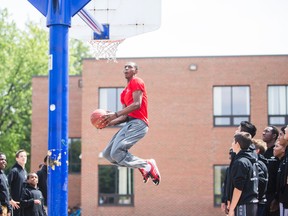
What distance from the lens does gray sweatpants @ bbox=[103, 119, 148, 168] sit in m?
8.11

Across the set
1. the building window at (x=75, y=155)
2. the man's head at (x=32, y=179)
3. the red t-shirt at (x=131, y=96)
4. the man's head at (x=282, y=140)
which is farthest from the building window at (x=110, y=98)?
the red t-shirt at (x=131, y=96)

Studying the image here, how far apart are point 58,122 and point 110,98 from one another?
2854cm

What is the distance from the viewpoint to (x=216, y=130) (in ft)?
115

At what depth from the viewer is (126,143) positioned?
8.12 meters

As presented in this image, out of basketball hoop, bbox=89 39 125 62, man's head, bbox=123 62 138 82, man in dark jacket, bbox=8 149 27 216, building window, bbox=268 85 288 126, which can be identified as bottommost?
man in dark jacket, bbox=8 149 27 216

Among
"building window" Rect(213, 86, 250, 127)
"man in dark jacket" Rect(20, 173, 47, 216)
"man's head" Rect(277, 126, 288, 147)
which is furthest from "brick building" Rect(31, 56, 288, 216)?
"man's head" Rect(277, 126, 288, 147)

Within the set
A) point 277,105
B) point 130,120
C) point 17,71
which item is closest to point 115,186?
point 277,105

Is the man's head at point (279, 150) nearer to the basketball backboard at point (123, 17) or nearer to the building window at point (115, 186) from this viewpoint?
the basketball backboard at point (123, 17)

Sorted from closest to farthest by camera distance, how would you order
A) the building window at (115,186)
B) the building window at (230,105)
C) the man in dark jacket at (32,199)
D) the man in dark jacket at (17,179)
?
the man in dark jacket at (32,199) < the man in dark jacket at (17,179) < the building window at (230,105) < the building window at (115,186)

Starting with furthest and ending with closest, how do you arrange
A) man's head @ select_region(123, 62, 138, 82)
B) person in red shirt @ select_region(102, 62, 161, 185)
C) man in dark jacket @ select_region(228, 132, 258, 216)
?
man in dark jacket @ select_region(228, 132, 258, 216) < man's head @ select_region(123, 62, 138, 82) < person in red shirt @ select_region(102, 62, 161, 185)

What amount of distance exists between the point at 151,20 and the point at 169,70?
87.5 ft

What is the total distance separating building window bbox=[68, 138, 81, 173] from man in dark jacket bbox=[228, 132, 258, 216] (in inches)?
1187

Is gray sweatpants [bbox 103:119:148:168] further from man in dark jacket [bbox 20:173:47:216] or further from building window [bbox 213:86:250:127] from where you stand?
building window [bbox 213:86:250:127]

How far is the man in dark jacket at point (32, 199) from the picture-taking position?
1358 cm
